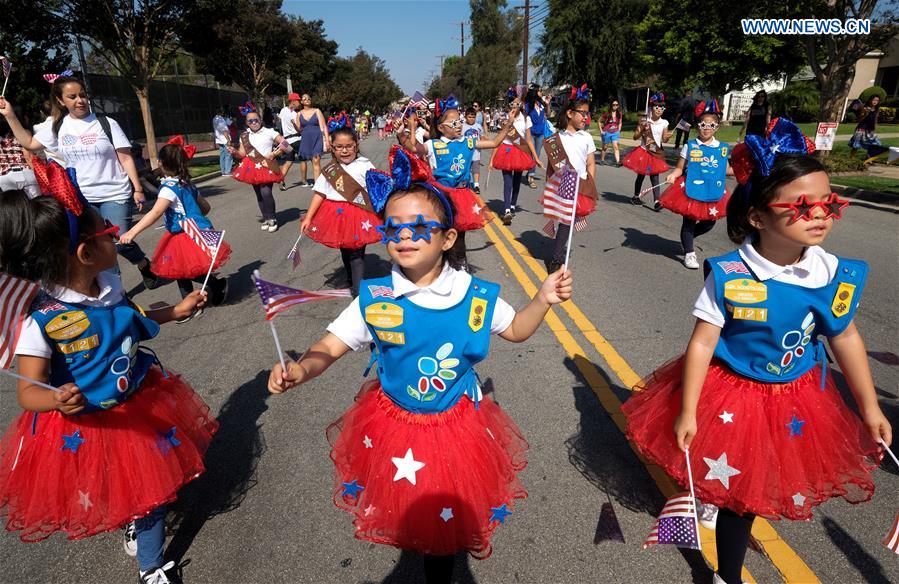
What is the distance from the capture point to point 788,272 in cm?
223

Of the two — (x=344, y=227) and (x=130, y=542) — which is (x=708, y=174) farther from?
(x=130, y=542)

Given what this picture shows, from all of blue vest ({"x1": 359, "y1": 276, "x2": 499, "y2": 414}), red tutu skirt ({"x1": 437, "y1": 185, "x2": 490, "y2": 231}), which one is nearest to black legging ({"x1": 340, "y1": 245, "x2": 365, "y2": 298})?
red tutu skirt ({"x1": 437, "y1": 185, "x2": 490, "y2": 231})

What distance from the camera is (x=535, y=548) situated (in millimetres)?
2754

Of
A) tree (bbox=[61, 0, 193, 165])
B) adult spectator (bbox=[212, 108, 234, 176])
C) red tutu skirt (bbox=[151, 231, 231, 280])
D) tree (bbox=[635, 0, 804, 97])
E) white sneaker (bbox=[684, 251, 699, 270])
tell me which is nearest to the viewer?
red tutu skirt (bbox=[151, 231, 231, 280])

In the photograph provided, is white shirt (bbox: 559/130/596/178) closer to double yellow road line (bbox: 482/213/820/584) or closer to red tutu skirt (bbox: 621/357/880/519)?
double yellow road line (bbox: 482/213/820/584)

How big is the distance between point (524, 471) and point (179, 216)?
4512mm

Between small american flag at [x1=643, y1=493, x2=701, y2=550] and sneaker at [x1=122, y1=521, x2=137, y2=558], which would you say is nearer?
small american flag at [x1=643, y1=493, x2=701, y2=550]

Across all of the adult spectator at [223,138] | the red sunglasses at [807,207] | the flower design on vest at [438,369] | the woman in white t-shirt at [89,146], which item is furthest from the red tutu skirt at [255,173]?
the red sunglasses at [807,207]

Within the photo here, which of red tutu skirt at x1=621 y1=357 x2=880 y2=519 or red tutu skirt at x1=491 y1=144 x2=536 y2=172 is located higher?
red tutu skirt at x1=491 y1=144 x2=536 y2=172

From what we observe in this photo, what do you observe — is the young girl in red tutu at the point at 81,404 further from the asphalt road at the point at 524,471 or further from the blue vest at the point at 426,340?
the blue vest at the point at 426,340

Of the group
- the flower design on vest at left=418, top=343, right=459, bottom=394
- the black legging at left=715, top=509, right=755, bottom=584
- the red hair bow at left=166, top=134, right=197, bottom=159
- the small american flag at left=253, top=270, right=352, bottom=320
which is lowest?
the black legging at left=715, top=509, right=755, bottom=584

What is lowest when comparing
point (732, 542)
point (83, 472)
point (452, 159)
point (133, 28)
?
point (732, 542)

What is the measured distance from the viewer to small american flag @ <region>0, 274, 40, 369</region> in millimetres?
2100

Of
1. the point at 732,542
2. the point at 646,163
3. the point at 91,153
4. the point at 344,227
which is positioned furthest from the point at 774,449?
the point at 646,163
